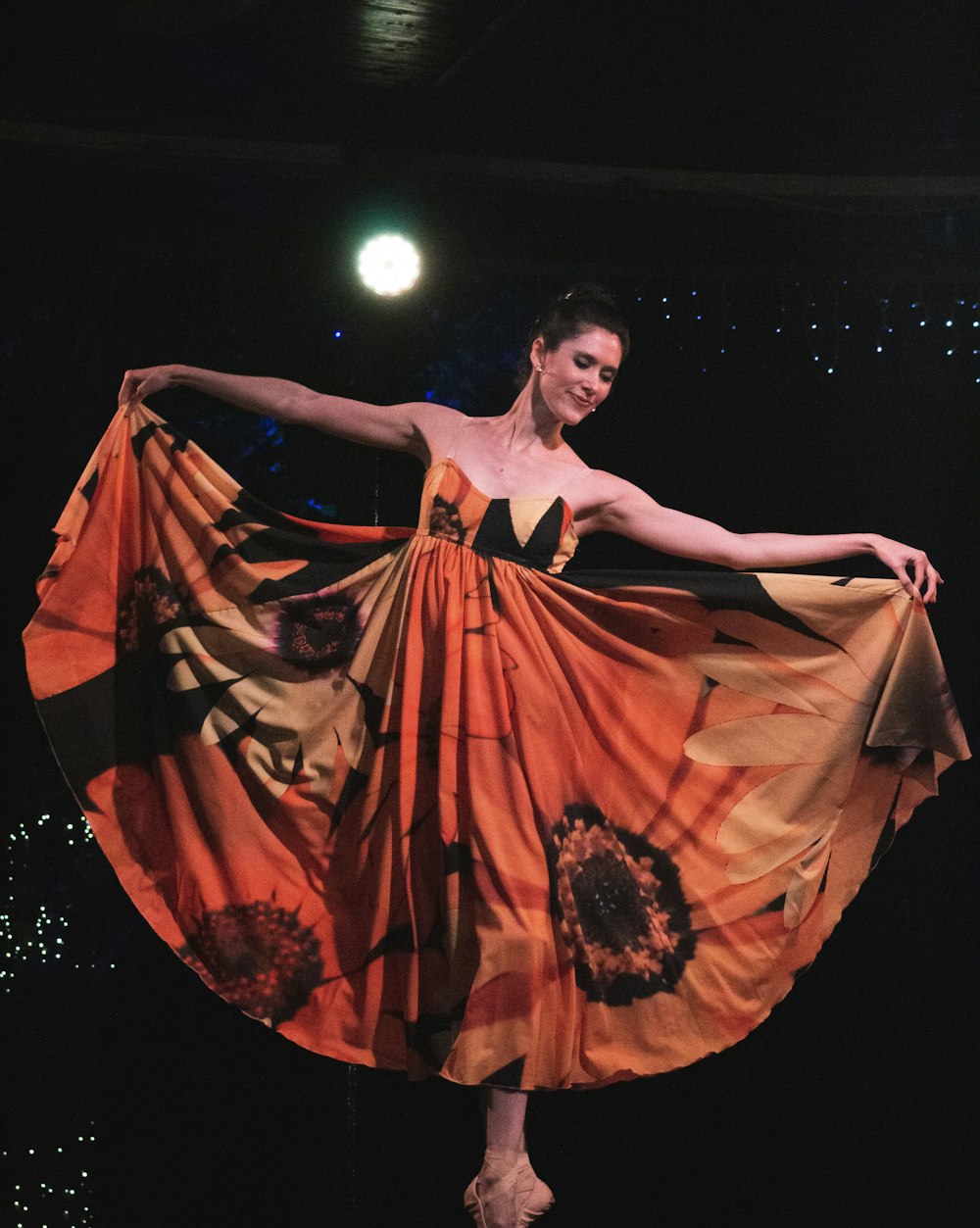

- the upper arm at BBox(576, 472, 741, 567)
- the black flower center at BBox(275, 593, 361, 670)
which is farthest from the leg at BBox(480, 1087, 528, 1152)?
the upper arm at BBox(576, 472, 741, 567)

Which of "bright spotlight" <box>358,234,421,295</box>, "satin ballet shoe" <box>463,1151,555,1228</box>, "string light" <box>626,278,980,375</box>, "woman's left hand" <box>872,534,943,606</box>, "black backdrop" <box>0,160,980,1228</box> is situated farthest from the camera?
"string light" <box>626,278,980,375</box>

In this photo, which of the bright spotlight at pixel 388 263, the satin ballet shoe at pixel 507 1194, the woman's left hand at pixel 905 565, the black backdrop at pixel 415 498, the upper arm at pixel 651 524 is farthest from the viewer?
the bright spotlight at pixel 388 263

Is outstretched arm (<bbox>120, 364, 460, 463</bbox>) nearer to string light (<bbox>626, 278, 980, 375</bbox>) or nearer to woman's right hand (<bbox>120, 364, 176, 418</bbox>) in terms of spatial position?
woman's right hand (<bbox>120, 364, 176, 418</bbox>)

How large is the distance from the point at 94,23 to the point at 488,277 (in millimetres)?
957

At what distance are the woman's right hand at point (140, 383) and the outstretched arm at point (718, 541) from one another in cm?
87

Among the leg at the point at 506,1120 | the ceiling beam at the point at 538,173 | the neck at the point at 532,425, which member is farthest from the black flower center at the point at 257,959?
the ceiling beam at the point at 538,173

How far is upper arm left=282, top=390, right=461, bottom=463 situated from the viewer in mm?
2660

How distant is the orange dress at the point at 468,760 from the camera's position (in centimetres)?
239

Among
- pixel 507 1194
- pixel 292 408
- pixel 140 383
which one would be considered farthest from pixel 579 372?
pixel 507 1194

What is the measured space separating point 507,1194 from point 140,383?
5.46ft

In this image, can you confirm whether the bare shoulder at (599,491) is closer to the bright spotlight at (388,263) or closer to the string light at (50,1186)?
the bright spotlight at (388,263)

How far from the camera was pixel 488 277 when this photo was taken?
301cm

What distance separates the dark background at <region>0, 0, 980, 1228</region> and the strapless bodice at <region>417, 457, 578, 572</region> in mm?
436

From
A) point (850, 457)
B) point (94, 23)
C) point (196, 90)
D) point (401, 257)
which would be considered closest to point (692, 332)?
point (850, 457)
